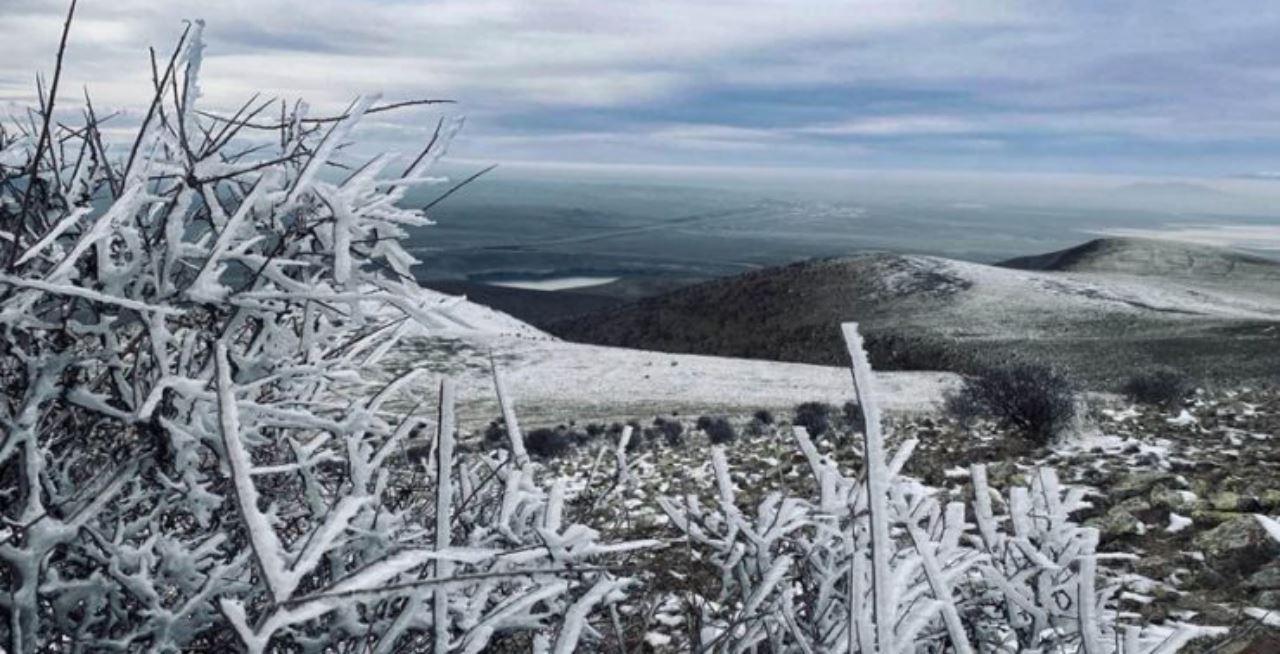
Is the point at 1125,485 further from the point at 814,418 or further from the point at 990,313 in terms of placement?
the point at 990,313

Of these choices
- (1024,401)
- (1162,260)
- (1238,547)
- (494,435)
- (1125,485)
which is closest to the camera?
(1238,547)

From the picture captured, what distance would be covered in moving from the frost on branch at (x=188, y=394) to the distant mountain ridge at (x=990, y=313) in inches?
1233

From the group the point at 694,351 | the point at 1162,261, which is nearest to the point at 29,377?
the point at 694,351

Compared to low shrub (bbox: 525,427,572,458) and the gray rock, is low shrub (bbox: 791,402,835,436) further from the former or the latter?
the gray rock

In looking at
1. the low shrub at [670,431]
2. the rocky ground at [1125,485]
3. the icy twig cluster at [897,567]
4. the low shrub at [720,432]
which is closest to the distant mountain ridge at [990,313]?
the low shrub at [670,431]

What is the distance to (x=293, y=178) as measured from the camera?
2152mm

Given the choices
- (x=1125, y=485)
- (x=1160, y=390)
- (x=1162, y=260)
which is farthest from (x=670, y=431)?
(x=1162, y=260)

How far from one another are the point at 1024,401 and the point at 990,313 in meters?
37.5

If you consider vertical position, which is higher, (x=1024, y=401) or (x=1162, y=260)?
(x=1024, y=401)

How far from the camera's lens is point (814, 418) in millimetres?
18625

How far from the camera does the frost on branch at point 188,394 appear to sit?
67.6 inches

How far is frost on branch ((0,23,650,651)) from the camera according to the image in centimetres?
172

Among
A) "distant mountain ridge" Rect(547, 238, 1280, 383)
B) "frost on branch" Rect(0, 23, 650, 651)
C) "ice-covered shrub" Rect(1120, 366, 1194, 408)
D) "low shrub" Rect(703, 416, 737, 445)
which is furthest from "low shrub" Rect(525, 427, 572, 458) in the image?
"distant mountain ridge" Rect(547, 238, 1280, 383)

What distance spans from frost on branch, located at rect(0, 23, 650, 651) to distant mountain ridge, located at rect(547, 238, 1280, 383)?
3132cm
